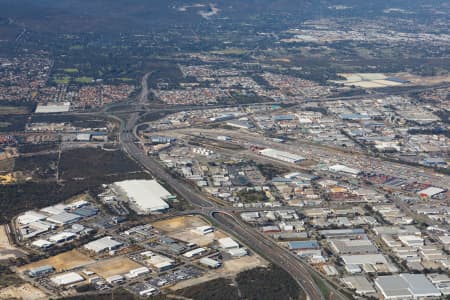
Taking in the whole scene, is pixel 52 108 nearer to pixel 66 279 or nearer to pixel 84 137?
pixel 84 137

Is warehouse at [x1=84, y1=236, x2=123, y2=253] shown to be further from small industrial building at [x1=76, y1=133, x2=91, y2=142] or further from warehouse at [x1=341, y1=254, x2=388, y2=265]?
small industrial building at [x1=76, y1=133, x2=91, y2=142]

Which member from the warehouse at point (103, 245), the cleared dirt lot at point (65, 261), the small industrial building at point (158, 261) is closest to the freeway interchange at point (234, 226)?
the small industrial building at point (158, 261)

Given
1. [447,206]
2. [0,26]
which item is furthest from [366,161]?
[0,26]

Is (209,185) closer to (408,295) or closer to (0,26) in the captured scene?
(408,295)

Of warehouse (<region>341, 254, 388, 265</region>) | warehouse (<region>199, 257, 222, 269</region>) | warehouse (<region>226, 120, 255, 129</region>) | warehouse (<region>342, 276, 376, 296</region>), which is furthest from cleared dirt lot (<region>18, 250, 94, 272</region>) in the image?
warehouse (<region>226, 120, 255, 129</region>)

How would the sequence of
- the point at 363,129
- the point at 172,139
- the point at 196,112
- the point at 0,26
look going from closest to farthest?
the point at 172,139 → the point at 363,129 → the point at 196,112 → the point at 0,26

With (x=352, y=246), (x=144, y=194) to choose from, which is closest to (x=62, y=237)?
(x=144, y=194)
